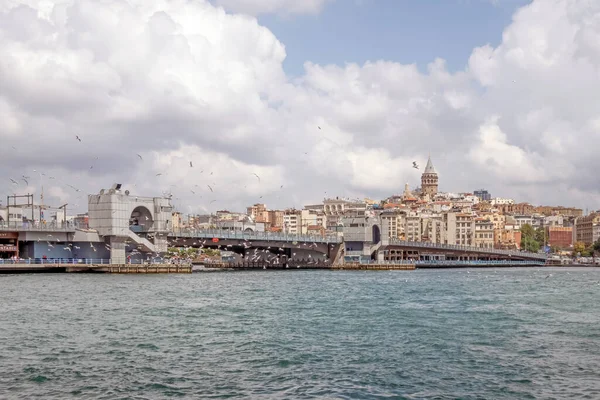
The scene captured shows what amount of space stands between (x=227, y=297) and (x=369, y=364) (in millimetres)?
29269

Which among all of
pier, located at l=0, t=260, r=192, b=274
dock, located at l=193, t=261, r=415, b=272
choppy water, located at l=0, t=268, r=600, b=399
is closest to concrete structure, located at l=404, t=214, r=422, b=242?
dock, located at l=193, t=261, r=415, b=272

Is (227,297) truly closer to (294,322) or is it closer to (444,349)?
(294,322)

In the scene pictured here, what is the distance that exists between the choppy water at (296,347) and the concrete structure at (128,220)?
120 feet

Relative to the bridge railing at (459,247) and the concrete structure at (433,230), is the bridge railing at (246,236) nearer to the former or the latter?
the bridge railing at (459,247)

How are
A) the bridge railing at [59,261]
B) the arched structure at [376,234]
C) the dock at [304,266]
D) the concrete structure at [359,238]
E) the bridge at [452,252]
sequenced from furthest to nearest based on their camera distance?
the bridge at [452,252] < the arched structure at [376,234] < the concrete structure at [359,238] < the dock at [304,266] < the bridge railing at [59,261]

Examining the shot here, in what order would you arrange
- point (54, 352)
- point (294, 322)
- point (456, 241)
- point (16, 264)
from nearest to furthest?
point (54, 352) → point (294, 322) → point (16, 264) → point (456, 241)

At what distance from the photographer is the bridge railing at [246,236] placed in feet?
335

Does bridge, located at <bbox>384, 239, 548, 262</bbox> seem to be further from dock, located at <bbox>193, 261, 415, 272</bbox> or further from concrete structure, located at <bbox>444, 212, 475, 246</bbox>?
concrete structure, located at <bbox>444, 212, 475, 246</bbox>

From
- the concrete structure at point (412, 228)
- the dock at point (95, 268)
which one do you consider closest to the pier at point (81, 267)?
the dock at point (95, 268)

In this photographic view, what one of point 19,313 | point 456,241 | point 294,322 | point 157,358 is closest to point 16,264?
point 19,313

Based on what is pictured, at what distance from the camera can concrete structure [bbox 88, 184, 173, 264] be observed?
8925cm

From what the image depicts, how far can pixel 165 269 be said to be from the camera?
90.9 metres

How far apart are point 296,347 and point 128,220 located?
6421cm

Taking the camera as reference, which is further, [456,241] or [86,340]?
[456,241]
